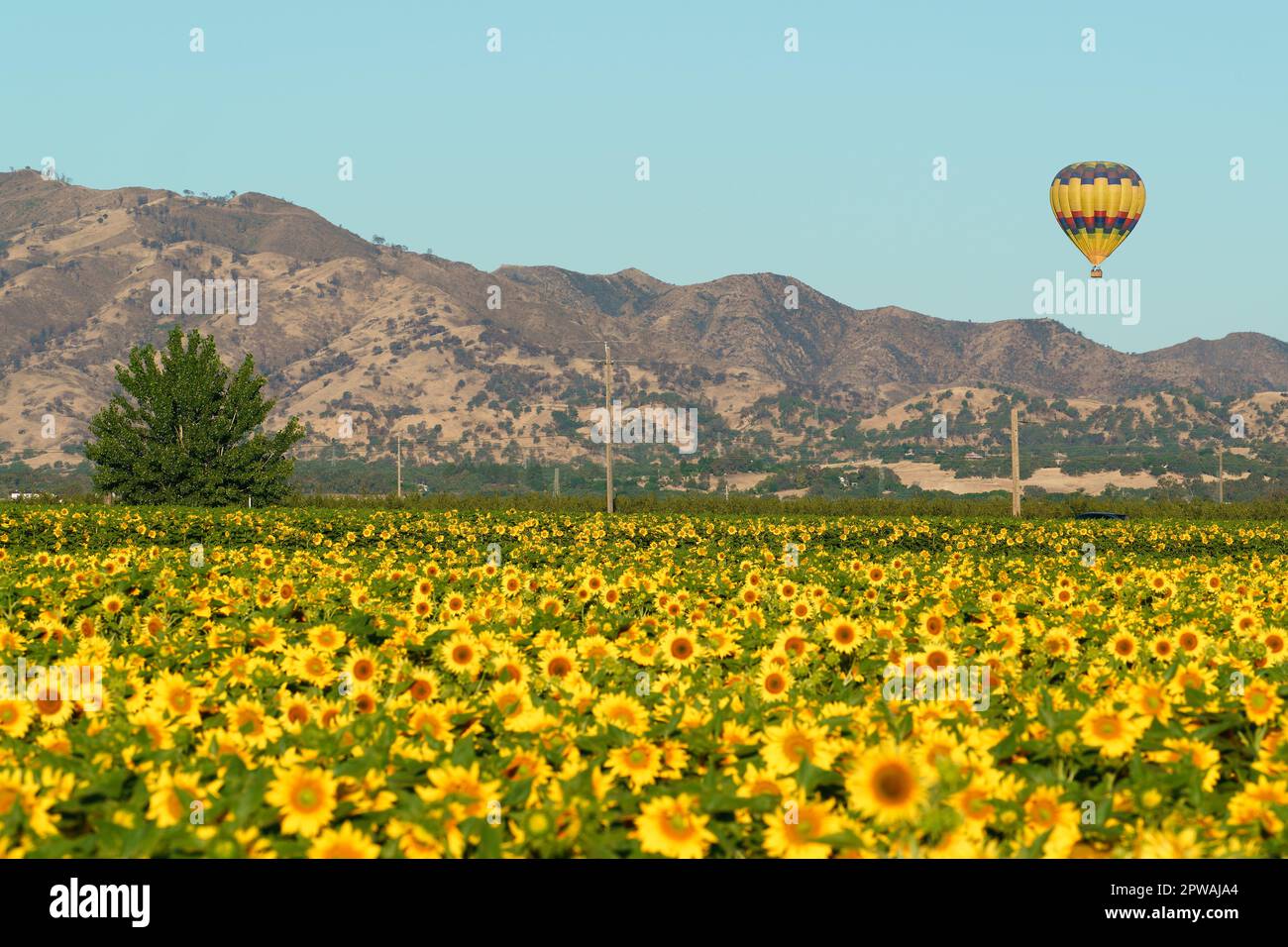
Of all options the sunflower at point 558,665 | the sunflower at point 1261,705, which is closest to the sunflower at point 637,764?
the sunflower at point 558,665

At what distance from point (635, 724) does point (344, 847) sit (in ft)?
4.85

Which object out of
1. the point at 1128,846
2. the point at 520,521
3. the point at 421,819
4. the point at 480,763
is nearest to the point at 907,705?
the point at 1128,846

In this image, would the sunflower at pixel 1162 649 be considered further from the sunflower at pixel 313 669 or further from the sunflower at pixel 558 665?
the sunflower at pixel 313 669

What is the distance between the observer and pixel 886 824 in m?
3.96

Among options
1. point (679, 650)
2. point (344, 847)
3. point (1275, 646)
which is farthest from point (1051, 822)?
point (1275, 646)

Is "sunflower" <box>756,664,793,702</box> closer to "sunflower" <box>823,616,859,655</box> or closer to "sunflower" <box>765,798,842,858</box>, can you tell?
"sunflower" <box>823,616,859,655</box>

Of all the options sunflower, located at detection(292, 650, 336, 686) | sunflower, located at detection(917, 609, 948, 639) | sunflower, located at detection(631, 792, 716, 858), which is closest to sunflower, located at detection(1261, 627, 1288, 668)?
sunflower, located at detection(917, 609, 948, 639)

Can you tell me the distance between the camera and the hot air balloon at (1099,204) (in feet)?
198

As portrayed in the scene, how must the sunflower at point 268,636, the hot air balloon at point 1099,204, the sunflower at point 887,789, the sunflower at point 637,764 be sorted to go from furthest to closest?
the hot air balloon at point 1099,204, the sunflower at point 268,636, the sunflower at point 637,764, the sunflower at point 887,789

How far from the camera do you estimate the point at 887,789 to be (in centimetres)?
393

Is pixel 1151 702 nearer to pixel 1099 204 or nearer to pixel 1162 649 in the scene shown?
pixel 1162 649

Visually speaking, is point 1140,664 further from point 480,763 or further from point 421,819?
point 421,819

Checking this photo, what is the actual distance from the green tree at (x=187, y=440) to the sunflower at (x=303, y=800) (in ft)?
179

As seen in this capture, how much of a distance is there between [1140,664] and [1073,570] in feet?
22.2
